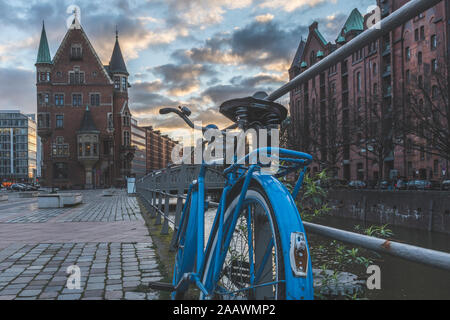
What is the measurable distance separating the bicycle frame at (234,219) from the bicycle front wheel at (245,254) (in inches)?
0.9

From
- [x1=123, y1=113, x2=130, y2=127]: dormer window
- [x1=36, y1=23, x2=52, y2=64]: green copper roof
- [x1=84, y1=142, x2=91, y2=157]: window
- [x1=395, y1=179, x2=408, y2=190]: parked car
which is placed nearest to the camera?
[x1=395, y1=179, x2=408, y2=190]: parked car

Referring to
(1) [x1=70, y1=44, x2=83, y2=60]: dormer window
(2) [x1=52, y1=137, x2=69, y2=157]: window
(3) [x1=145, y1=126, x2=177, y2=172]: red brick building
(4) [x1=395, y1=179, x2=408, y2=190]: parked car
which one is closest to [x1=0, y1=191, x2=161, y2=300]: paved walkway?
(4) [x1=395, y1=179, x2=408, y2=190]: parked car

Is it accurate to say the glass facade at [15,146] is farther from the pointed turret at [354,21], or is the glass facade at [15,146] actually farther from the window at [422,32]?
the window at [422,32]

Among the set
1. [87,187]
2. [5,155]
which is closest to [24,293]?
[87,187]

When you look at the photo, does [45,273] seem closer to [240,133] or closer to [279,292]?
[240,133]

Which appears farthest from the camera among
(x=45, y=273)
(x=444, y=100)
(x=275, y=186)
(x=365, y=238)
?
(x=444, y=100)

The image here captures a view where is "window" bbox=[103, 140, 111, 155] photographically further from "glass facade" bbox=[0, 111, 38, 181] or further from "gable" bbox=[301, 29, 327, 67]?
"glass facade" bbox=[0, 111, 38, 181]

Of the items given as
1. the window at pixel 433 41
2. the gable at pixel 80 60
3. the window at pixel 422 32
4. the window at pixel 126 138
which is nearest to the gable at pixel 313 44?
the window at pixel 422 32

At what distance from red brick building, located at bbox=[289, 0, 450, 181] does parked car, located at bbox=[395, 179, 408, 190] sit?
151 cm

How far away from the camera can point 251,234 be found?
286cm

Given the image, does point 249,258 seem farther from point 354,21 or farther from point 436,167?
point 354,21

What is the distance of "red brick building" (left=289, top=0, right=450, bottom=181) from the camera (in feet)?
112

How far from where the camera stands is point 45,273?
18.7ft
